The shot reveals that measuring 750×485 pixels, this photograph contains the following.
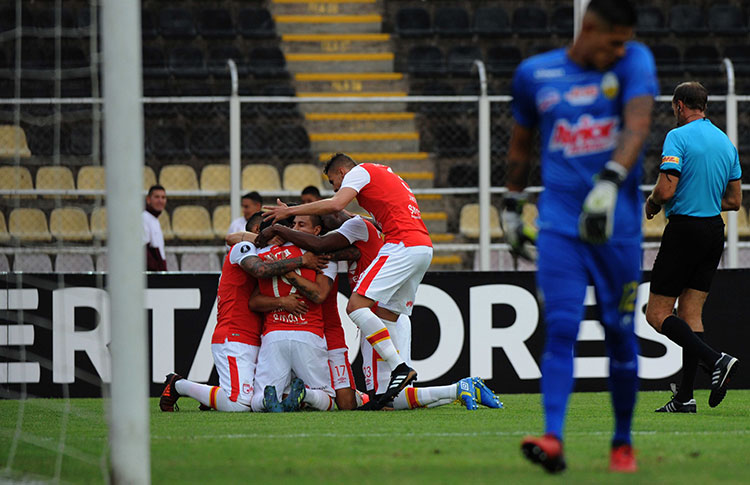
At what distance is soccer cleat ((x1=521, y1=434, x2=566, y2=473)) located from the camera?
433 cm

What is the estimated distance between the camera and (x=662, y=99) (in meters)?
11.9

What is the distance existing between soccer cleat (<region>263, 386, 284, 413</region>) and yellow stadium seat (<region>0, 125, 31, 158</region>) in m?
5.34

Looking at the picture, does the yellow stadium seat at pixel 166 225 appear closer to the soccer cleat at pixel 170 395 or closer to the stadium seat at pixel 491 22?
the soccer cleat at pixel 170 395

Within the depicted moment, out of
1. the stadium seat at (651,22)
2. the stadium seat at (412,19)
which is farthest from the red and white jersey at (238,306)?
the stadium seat at (651,22)

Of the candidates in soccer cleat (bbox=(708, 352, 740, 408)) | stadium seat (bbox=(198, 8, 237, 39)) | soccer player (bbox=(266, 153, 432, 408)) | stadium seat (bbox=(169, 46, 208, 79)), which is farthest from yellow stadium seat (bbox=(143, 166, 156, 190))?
soccer cleat (bbox=(708, 352, 740, 408))

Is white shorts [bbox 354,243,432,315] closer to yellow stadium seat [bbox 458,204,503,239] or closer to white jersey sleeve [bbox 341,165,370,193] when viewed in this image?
white jersey sleeve [bbox 341,165,370,193]

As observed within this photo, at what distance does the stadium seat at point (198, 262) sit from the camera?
12.9m

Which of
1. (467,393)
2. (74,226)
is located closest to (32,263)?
(74,226)

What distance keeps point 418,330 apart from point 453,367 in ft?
1.46

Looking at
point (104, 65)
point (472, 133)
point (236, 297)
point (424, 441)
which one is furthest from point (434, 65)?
point (104, 65)

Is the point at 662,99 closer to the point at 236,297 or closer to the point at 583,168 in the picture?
the point at 236,297

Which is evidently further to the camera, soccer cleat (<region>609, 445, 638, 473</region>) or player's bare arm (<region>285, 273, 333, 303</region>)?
player's bare arm (<region>285, 273, 333, 303</region>)

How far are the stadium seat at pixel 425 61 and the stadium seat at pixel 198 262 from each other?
5605 millimetres

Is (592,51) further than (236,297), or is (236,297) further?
(236,297)
